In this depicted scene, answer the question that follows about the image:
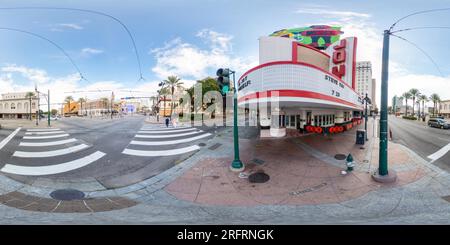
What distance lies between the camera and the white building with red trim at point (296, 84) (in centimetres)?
983

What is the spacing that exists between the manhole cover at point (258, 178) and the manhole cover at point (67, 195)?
5395 millimetres

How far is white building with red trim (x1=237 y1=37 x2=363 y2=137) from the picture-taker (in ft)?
32.2

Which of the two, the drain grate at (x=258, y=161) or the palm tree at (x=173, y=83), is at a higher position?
the palm tree at (x=173, y=83)

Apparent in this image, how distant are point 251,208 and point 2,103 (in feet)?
335

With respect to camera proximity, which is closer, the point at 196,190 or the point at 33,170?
the point at 196,190

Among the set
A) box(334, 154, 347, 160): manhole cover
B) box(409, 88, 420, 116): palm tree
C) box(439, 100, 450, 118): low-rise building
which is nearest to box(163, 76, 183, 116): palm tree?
box(334, 154, 347, 160): manhole cover

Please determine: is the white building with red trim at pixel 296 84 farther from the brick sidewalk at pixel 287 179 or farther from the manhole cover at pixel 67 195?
the manhole cover at pixel 67 195

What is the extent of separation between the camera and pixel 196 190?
6770mm

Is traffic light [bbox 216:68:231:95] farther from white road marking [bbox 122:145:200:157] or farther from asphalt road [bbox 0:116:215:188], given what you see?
white road marking [bbox 122:145:200:157]

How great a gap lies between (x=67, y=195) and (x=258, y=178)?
6.10 meters

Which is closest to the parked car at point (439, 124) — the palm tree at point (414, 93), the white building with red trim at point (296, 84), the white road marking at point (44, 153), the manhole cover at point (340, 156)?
the white building with red trim at point (296, 84)

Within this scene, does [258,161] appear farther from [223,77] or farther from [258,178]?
[223,77]
